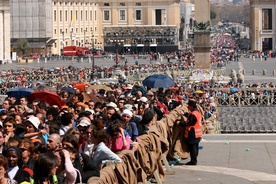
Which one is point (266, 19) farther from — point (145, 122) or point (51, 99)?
point (145, 122)

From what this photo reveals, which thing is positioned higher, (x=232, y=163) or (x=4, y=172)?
(x=4, y=172)

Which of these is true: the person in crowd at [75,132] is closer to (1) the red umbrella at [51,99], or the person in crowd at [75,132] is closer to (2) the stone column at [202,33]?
(1) the red umbrella at [51,99]

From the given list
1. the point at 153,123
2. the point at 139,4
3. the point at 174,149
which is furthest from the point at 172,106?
the point at 139,4

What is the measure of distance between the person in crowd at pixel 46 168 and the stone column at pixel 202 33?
47428mm

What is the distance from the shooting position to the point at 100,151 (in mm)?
11844

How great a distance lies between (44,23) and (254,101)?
64806mm

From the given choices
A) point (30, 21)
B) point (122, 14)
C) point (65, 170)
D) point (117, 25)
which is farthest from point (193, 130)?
point (122, 14)

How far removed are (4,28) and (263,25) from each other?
4512cm

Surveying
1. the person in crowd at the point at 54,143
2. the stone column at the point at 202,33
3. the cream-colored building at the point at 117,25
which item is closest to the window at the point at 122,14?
the cream-colored building at the point at 117,25

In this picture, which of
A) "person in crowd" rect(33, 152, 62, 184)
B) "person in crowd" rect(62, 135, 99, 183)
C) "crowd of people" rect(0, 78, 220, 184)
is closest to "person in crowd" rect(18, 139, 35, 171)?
"crowd of people" rect(0, 78, 220, 184)

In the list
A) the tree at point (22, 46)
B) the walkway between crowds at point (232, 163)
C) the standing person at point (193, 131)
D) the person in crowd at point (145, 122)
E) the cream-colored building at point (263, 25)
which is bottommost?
the walkway between crowds at point (232, 163)

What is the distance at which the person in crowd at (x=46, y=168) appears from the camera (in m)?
9.76

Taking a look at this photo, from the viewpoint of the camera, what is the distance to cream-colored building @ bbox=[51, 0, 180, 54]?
11457 cm

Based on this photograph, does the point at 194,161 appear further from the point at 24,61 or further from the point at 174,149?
the point at 24,61
